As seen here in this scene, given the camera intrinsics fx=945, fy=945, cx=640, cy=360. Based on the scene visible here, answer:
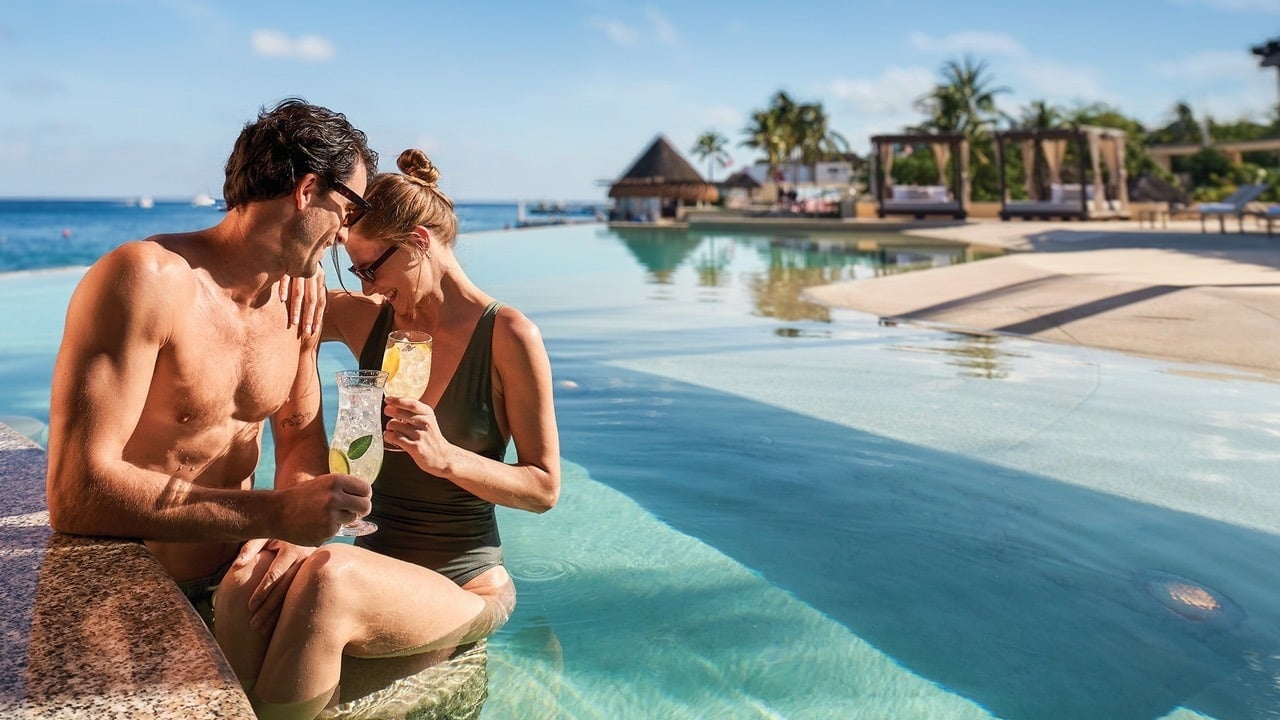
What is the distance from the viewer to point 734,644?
9.98ft

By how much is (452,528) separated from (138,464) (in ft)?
2.57

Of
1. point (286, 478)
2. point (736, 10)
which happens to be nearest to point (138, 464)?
point (286, 478)

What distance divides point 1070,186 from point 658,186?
65.8ft

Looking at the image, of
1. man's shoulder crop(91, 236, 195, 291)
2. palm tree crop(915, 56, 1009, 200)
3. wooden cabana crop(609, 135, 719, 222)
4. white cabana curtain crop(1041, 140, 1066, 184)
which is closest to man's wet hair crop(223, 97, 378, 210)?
man's shoulder crop(91, 236, 195, 291)

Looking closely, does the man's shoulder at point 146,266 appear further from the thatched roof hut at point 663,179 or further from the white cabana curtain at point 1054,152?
the thatched roof hut at point 663,179

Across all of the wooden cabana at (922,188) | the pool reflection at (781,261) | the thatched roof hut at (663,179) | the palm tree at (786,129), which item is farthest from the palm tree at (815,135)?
the pool reflection at (781,261)

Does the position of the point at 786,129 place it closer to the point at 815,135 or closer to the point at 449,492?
the point at 815,135

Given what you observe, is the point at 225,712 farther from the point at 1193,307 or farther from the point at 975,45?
the point at 975,45

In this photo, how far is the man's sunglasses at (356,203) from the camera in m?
Result: 1.84

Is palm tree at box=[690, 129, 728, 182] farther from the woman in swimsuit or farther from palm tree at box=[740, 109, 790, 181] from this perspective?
the woman in swimsuit

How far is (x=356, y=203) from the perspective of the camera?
1.91 meters

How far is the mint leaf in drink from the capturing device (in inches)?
66.4

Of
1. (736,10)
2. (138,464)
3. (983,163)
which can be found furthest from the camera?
(736,10)

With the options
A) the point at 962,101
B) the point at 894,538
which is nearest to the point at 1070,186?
the point at 962,101
